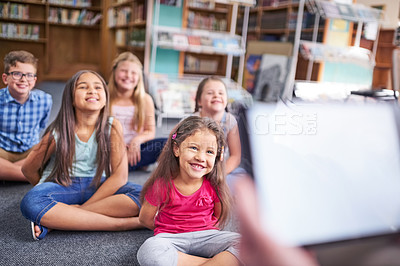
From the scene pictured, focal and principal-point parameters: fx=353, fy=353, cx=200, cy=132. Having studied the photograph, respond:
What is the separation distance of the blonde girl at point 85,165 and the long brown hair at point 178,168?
0.99 feet

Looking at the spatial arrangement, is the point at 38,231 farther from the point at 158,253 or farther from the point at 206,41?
the point at 206,41

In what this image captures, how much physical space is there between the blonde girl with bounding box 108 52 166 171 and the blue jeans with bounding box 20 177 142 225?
504 mm

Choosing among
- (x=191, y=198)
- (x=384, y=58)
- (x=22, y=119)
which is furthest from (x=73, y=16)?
(x=384, y=58)

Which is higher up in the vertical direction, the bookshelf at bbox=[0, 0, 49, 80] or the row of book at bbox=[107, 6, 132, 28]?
the row of book at bbox=[107, 6, 132, 28]

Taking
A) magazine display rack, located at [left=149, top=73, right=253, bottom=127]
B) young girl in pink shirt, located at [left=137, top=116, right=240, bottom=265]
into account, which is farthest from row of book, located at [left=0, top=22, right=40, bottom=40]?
magazine display rack, located at [left=149, top=73, right=253, bottom=127]

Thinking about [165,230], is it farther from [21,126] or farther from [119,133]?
[21,126]

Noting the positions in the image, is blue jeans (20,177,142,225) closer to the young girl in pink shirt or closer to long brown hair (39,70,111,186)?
long brown hair (39,70,111,186)

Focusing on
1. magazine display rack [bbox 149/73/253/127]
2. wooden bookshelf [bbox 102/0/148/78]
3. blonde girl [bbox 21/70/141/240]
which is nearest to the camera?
blonde girl [bbox 21/70/141/240]

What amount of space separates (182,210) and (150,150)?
0.96 metres

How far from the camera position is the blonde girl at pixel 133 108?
2109mm

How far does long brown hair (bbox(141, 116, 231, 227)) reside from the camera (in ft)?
4.05

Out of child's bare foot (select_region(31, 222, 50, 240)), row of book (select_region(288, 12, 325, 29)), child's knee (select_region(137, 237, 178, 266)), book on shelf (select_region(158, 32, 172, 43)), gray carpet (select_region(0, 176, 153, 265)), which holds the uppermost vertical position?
row of book (select_region(288, 12, 325, 29))

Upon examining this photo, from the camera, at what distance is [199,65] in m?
4.57

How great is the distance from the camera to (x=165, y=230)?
125cm
